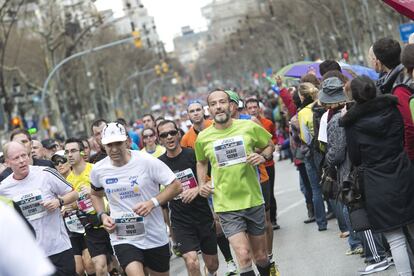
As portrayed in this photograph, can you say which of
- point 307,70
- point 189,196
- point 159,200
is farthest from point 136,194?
point 307,70

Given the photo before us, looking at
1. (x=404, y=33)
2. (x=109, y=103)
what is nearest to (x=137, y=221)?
(x=404, y=33)

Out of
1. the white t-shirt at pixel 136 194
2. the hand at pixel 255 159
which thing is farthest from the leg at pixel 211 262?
the white t-shirt at pixel 136 194

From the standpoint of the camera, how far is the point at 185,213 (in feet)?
32.6

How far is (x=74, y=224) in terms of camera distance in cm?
1123

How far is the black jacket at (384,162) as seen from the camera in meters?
7.73

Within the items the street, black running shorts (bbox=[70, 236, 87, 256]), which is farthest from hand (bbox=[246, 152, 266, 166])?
black running shorts (bbox=[70, 236, 87, 256])

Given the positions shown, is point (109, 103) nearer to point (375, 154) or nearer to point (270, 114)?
point (270, 114)

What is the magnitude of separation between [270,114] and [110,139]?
2050 cm

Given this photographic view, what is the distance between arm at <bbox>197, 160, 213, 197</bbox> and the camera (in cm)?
912

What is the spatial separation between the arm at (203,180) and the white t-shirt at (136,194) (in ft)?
2.43

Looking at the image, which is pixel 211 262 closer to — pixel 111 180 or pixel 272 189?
pixel 111 180

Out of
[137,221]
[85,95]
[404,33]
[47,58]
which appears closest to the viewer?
[137,221]

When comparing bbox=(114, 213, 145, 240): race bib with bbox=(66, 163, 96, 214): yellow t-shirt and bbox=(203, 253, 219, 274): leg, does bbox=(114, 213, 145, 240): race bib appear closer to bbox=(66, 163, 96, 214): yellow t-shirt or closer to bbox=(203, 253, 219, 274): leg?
bbox=(203, 253, 219, 274): leg

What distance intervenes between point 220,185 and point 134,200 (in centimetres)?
96
